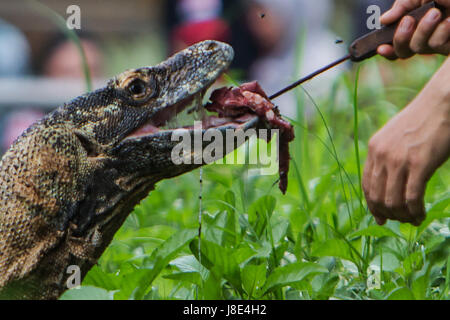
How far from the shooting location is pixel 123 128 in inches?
103

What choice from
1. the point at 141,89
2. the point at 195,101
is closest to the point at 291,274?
the point at 195,101

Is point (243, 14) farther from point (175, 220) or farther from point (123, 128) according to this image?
point (123, 128)

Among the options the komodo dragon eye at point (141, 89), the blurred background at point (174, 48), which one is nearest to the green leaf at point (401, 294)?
the komodo dragon eye at point (141, 89)

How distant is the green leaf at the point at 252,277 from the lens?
2326mm

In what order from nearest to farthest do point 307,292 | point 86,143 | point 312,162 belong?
1. point 307,292
2. point 86,143
3. point 312,162

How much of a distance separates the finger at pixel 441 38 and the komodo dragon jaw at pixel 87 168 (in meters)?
0.59

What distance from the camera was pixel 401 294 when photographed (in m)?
2.20

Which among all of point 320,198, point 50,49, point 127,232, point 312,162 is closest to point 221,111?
point 320,198

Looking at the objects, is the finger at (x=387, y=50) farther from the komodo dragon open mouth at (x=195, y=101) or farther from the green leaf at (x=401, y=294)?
the green leaf at (x=401, y=294)

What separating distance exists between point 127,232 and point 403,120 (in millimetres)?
1922

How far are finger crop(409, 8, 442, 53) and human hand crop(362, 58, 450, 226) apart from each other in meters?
0.35

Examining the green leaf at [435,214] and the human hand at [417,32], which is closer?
the human hand at [417,32]

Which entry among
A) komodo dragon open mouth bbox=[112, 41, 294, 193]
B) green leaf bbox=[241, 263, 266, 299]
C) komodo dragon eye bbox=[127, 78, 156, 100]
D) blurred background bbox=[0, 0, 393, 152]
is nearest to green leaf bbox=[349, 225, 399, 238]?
komodo dragon open mouth bbox=[112, 41, 294, 193]

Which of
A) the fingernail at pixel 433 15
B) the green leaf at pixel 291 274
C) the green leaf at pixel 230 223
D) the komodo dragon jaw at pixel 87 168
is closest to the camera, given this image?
the green leaf at pixel 291 274
